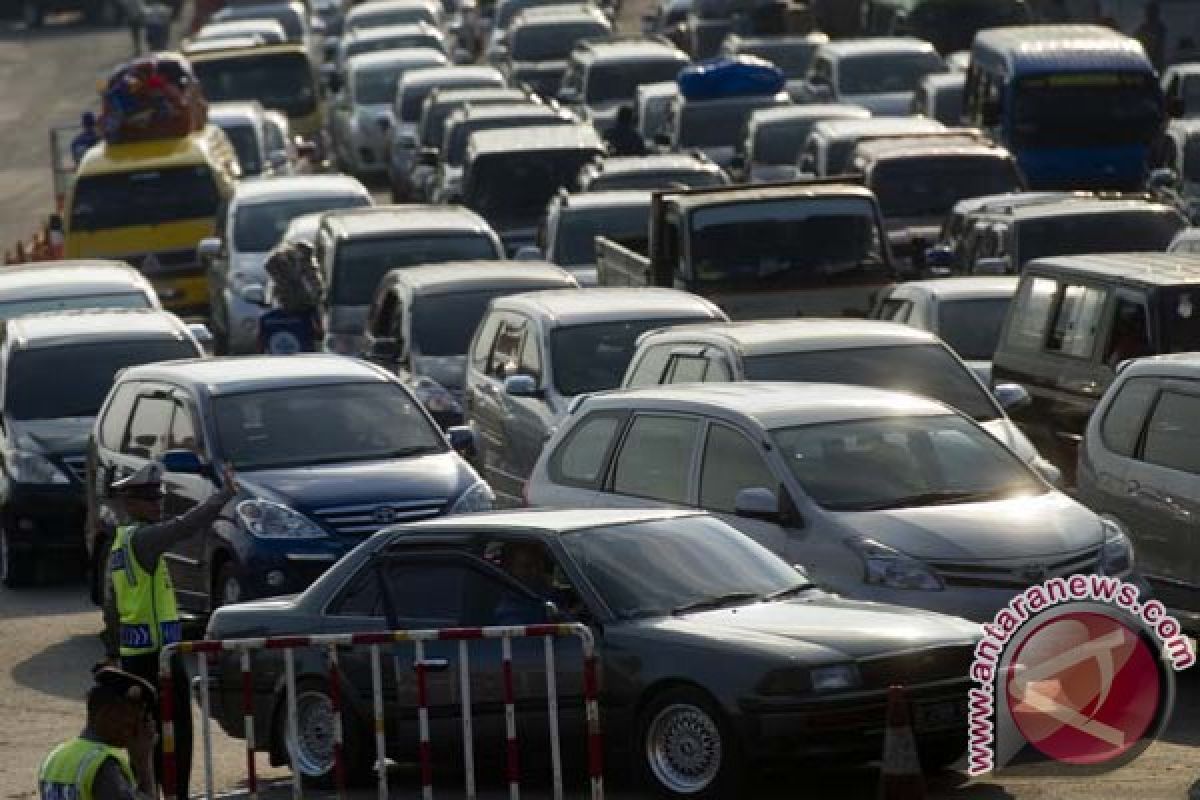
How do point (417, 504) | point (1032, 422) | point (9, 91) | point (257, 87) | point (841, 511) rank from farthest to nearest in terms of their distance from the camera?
point (9, 91), point (257, 87), point (1032, 422), point (417, 504), point (841, 511)

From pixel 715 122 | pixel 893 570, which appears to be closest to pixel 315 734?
pixel 893 570

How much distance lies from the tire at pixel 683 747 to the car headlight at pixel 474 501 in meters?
5.55

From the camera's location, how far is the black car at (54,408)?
22.5 metres

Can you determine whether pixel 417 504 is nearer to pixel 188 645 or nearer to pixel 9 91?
pixel 188 645

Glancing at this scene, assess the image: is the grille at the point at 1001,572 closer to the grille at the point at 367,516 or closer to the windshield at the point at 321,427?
the grille at the point at 367,516

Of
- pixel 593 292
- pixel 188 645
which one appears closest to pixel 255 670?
pixel 188 645

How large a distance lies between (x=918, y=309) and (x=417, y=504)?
5964 millimetres

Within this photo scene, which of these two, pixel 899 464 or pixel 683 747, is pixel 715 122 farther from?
pixel 683 747

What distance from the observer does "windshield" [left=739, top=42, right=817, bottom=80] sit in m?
51.2

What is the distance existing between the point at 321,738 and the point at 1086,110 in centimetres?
2526

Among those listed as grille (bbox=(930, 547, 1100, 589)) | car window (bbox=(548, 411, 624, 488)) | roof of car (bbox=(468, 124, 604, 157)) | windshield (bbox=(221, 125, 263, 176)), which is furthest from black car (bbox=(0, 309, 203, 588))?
windshield (bbox=(221, 125, 263, 176))

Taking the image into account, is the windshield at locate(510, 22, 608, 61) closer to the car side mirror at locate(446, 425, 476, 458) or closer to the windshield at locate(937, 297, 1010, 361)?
the windshield at locate(937, 297, 1010, 361)

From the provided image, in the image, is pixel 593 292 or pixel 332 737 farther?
pixel 593 292

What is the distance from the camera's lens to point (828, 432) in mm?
16203
